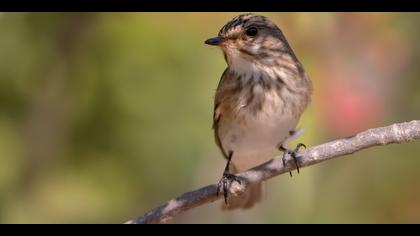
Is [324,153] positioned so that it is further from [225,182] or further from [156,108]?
[156,108]

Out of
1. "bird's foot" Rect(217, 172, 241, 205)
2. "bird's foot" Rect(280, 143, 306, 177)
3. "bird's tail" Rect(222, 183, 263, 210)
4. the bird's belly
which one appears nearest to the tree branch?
"bird's foot" Rect(280, 143, 306, 177)

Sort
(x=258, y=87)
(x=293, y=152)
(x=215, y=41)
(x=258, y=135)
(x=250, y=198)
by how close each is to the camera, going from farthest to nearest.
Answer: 1. (x=250, y=198)
2. (x=258, y=135)
3. (x=258, y=87)
4. (x=215, y=41)
5. (x=293, y=152)

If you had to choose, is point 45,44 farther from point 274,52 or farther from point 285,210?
point 285,210

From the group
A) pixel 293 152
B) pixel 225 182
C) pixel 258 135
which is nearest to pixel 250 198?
pixel 258 135

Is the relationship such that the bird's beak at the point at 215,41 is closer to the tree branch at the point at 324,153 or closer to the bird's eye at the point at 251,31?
the bird's eye at the point at 251,31

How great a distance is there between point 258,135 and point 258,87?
30cm

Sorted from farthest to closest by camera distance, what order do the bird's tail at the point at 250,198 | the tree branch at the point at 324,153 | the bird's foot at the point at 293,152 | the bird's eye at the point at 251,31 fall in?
the bird's tail at the point at 250,198
the bird's eye at the point at 251,31
the bird's foot at the point at 293,152
the tree branch at the point at 324,153

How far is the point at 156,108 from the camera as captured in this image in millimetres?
4773

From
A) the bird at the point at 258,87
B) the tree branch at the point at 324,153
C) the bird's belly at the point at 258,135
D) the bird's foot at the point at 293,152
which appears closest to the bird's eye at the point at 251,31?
the bird at the point at 258,87

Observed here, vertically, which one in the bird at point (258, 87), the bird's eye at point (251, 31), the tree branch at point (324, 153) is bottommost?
the tree branch at point (324, 153)

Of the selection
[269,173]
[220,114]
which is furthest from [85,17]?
[269,173]

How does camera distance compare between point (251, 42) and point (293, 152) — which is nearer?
point (293, 152)

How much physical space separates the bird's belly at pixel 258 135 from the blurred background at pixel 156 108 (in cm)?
11

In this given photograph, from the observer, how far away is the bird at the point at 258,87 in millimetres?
4605
